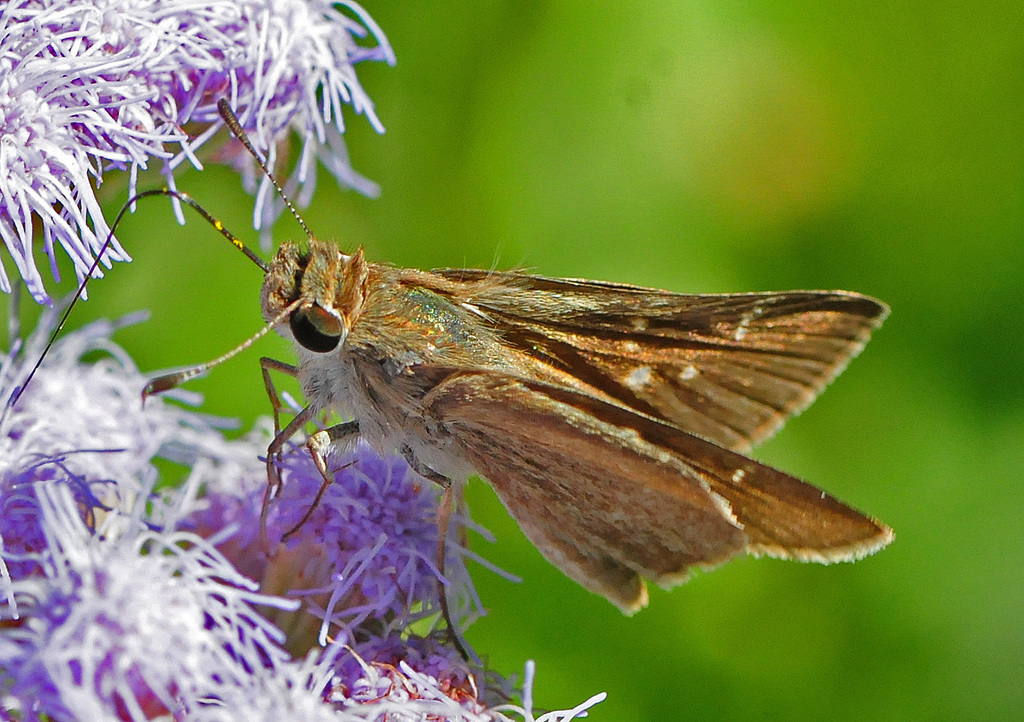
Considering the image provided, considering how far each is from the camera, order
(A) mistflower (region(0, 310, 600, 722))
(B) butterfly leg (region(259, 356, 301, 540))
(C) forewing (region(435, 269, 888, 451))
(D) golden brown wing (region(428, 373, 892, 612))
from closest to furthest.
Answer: (A) mistflower (region(0, 310, 600, 722)), (D) golden brown wing (region(428, 373, 892, 612)), (B) butterfly leg (region(259, 356, 301, 540)), (C) forewing (region(435, 269, 888, 451))

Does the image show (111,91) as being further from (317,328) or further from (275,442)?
(275,442)

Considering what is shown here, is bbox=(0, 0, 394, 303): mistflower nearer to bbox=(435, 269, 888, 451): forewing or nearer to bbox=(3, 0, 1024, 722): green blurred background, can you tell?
bbox=(435, 269, 888, 451): forewing

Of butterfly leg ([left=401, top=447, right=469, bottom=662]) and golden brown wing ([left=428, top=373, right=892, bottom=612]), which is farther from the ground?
golden brown wing ([left=428, top=373, right=892, bottom=612])

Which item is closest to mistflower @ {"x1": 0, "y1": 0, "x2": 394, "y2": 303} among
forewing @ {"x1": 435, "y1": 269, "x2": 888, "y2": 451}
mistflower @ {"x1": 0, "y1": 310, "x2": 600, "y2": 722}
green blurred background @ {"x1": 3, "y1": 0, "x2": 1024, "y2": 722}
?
mistflower @ {"x1": 0, "y1": 310, "x2": 600, "y2": 722}

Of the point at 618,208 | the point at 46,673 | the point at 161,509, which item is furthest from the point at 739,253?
the point at 46,673

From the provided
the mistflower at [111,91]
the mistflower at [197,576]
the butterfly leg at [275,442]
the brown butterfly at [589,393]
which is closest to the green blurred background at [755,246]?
the mistflower at [197,576]

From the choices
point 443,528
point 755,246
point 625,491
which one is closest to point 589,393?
point 625,491

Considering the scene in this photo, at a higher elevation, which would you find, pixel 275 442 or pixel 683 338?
Answer: pixel 683 338
